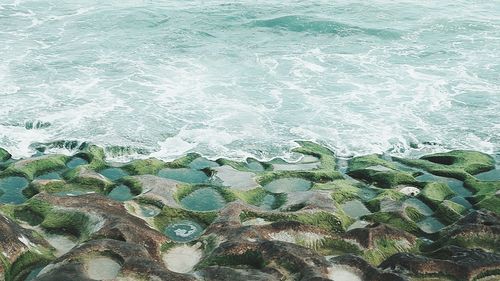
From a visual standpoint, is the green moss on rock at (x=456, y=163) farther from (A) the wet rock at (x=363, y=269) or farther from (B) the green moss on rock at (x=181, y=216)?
(B) the green moss on rock at (x=181, y=216)

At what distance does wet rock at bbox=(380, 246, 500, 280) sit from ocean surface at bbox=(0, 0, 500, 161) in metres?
14.2

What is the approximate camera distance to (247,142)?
33.8m

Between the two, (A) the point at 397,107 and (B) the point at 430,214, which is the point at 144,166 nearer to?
(B) the point at 430,214

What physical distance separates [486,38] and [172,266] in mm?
44457

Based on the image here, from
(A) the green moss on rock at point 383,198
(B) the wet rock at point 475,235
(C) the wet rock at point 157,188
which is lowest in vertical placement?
(A) the green moss on rock at point 383,198

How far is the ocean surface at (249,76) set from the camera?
34.4m

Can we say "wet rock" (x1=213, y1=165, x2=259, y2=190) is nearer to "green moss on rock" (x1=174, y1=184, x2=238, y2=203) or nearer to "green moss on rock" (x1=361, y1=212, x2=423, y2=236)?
"green moss on rock" (x1=174, y1=184, x2=238, y2=203)

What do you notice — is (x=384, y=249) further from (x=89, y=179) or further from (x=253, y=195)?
(x=89, y=179)

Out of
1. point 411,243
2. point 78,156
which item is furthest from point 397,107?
point 78,156

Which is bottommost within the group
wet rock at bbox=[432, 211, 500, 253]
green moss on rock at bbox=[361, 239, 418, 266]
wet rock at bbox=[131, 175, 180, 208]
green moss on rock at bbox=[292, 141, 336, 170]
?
green moss on rock at bbox=[292, 141, 336, 170]

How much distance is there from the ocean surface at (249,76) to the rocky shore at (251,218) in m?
2.72

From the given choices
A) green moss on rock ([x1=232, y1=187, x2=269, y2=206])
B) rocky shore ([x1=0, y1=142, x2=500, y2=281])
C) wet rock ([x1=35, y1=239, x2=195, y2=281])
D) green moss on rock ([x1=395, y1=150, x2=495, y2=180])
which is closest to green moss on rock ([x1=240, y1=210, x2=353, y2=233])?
rocky shore ([x1=0, y1=142, x2=500, y2=281])

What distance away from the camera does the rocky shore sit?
18312 mm

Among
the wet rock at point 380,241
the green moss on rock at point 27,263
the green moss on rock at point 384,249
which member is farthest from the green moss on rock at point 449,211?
the green moss on rock at point 27,263
